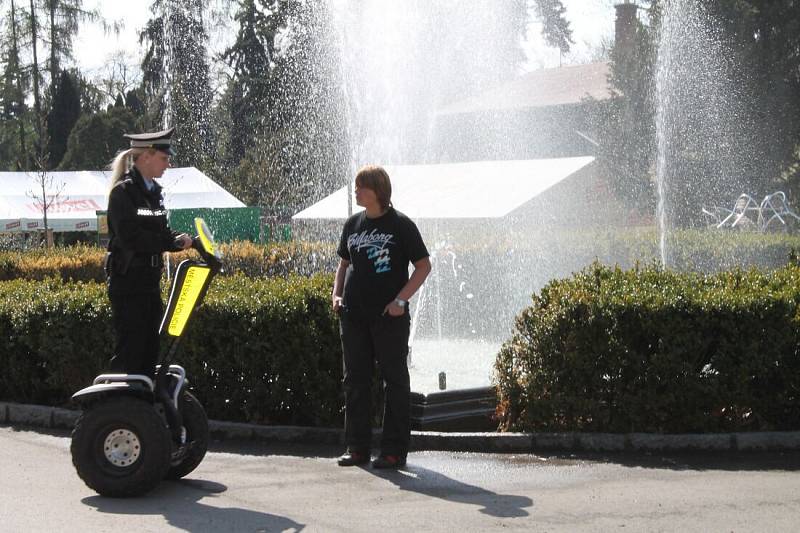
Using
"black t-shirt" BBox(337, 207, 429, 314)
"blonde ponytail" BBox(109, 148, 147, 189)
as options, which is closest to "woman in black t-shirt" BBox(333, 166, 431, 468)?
"black t-shirt" BBox(337, 207, 429, 314)

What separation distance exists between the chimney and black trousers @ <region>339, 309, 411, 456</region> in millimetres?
37140

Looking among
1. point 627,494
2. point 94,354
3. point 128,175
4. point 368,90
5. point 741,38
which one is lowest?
point 627,494

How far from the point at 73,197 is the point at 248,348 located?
79.2 ft

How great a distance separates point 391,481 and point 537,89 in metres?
52.3

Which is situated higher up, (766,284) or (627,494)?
(766,284)

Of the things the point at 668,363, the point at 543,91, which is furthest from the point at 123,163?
the point at 543,91

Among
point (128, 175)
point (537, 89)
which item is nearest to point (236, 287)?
point (128, 175)

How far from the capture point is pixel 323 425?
7512 millimetres

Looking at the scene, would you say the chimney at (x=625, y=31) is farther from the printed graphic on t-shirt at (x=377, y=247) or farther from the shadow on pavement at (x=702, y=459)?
the printed graphic on t-shirt at (x=377, y=247)

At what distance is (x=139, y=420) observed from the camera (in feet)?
18.5

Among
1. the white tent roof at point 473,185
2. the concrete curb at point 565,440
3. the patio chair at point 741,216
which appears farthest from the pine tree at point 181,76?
the concrete curb at point 565,440

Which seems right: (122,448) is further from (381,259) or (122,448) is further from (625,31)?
(625,31)

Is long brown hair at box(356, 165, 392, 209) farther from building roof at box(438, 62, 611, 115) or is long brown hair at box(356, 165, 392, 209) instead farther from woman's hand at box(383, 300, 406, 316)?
building roof at box(438, 62, 611, 115)

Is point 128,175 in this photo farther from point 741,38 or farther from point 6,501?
point 741,38
